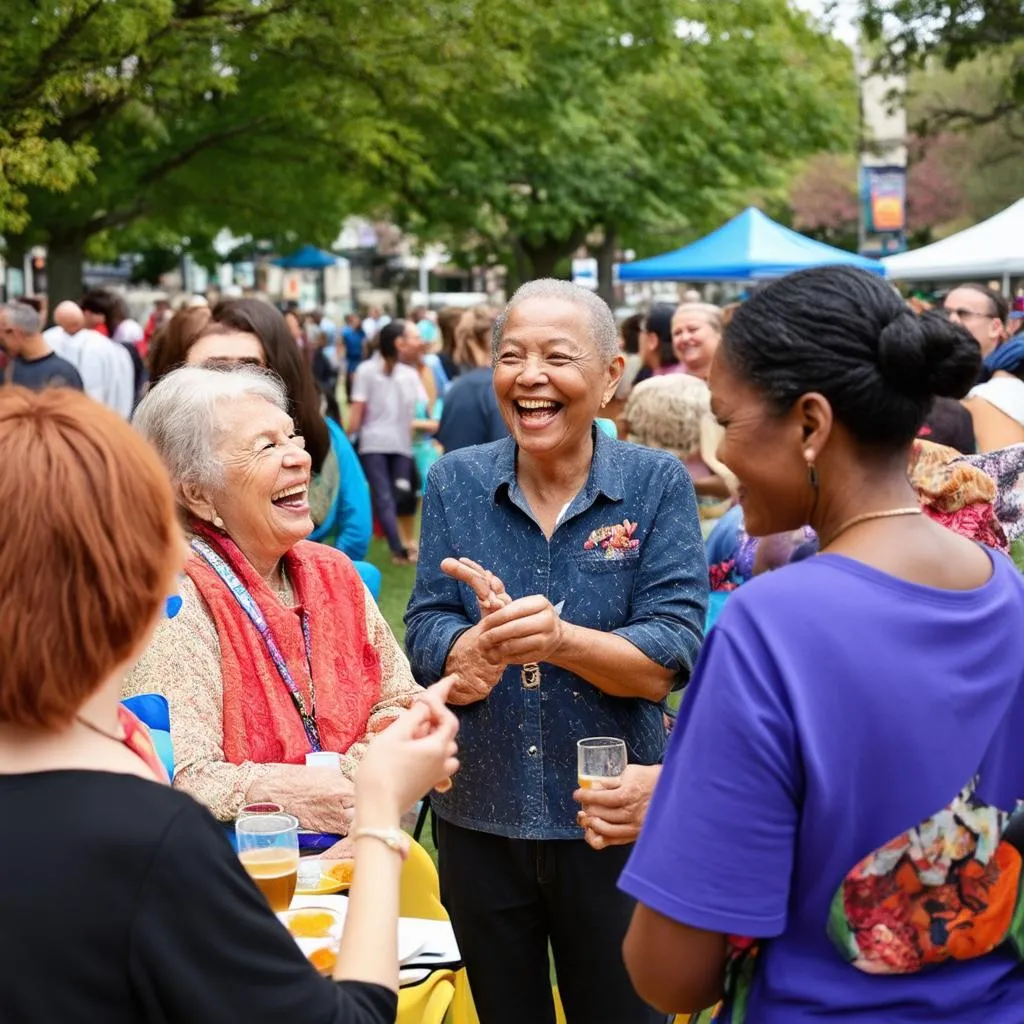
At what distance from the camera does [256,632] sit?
3207 millimetres

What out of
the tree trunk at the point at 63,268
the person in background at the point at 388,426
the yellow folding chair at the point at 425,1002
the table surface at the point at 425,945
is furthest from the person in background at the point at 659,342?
the tree trunk at the point at 63,268

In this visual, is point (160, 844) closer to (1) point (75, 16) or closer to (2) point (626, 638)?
(2) point (626, 638)

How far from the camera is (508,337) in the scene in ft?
10.8

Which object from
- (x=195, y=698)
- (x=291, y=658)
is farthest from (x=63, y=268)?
(x=195, y=698)

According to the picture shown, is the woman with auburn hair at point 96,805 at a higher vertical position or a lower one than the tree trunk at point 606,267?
lower

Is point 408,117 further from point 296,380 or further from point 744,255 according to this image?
point 296,380

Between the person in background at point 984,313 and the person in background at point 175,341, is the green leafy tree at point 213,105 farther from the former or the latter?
the person in background at point 984,313

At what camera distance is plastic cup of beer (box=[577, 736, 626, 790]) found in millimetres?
2791

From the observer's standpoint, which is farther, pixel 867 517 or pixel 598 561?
pixel 598 561

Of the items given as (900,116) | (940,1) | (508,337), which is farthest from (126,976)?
(900,116)

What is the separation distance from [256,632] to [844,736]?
176 cm

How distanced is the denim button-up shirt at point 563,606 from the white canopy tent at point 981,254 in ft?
44.4

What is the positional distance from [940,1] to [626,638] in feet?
63.8

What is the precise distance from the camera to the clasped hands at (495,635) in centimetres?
284
